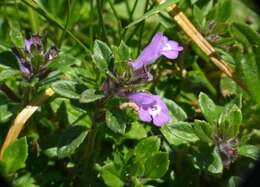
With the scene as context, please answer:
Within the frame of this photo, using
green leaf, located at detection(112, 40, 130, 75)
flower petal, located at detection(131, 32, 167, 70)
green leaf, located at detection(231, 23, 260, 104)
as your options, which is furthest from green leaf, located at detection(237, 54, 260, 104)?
green leaf, located at detection(112, 40, 130, 75)

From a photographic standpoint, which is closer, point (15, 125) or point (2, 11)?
point (15, 125)

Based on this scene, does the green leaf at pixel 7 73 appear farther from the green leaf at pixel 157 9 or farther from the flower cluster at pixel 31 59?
the green leaf at pixel 157 9

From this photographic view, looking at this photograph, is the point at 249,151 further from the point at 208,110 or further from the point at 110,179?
the point at 110,179

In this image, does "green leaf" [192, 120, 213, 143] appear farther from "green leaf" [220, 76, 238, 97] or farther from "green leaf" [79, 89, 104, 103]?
"green leaf" [220, 76, 238, 97]

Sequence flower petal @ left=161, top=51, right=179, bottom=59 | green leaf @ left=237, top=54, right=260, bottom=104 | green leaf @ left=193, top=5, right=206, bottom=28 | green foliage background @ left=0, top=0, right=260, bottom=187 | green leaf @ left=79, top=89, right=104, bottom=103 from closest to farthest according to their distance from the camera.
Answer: green leaf @ left=79, top=89, right=104, bottom=103, green foliage background @ left=0, top=0, right=260, bottom=187, flower petal @ left=161, top=51, right=179, bottom=59, green leaf @ left=237, top=54, right=260, bottom=104, green leaf @ left=193, top=5, right=206, bottom=28

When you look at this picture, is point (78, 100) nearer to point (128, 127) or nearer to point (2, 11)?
point (128, 127)

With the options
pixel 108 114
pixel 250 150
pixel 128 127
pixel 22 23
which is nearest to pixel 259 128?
pixel 250 150

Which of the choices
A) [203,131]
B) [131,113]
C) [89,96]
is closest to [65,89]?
[89,96]
